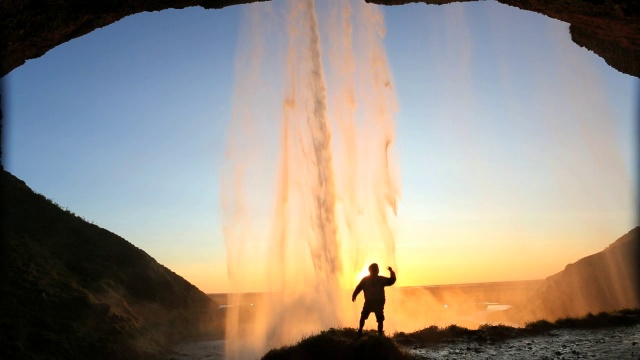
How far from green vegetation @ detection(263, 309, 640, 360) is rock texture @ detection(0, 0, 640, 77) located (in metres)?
9.00

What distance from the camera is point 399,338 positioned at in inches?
577

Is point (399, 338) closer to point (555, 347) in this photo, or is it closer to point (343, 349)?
point (343, 349)

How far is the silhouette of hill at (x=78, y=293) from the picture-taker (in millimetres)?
22062

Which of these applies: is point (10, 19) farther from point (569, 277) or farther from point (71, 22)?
point (569, 277)

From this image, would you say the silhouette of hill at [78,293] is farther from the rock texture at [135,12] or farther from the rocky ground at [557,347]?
the rocky ground at [557,347]

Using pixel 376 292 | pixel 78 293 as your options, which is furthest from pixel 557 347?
pixel 78 293

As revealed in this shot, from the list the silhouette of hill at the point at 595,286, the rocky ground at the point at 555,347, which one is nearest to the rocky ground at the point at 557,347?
the rocky ground at the point at 555,347

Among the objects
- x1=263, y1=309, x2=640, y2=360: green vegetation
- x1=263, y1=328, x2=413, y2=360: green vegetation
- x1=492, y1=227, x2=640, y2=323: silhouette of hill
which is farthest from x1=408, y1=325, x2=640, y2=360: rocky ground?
x1=492, y1=227, x2=640, y2=323: silhouette of hill

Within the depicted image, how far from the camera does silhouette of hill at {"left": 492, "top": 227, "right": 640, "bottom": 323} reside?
39000 mm

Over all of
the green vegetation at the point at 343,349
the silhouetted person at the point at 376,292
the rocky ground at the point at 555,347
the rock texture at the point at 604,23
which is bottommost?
the rocky ground at the point at 555,347

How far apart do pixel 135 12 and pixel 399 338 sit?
46.2 feet

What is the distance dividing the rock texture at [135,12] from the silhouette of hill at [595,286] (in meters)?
35.9

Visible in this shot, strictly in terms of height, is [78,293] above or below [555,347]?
above

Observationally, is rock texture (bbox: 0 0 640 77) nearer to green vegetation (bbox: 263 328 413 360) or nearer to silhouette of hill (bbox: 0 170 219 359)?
green vegetation (bbox: 263 328 413 360)
